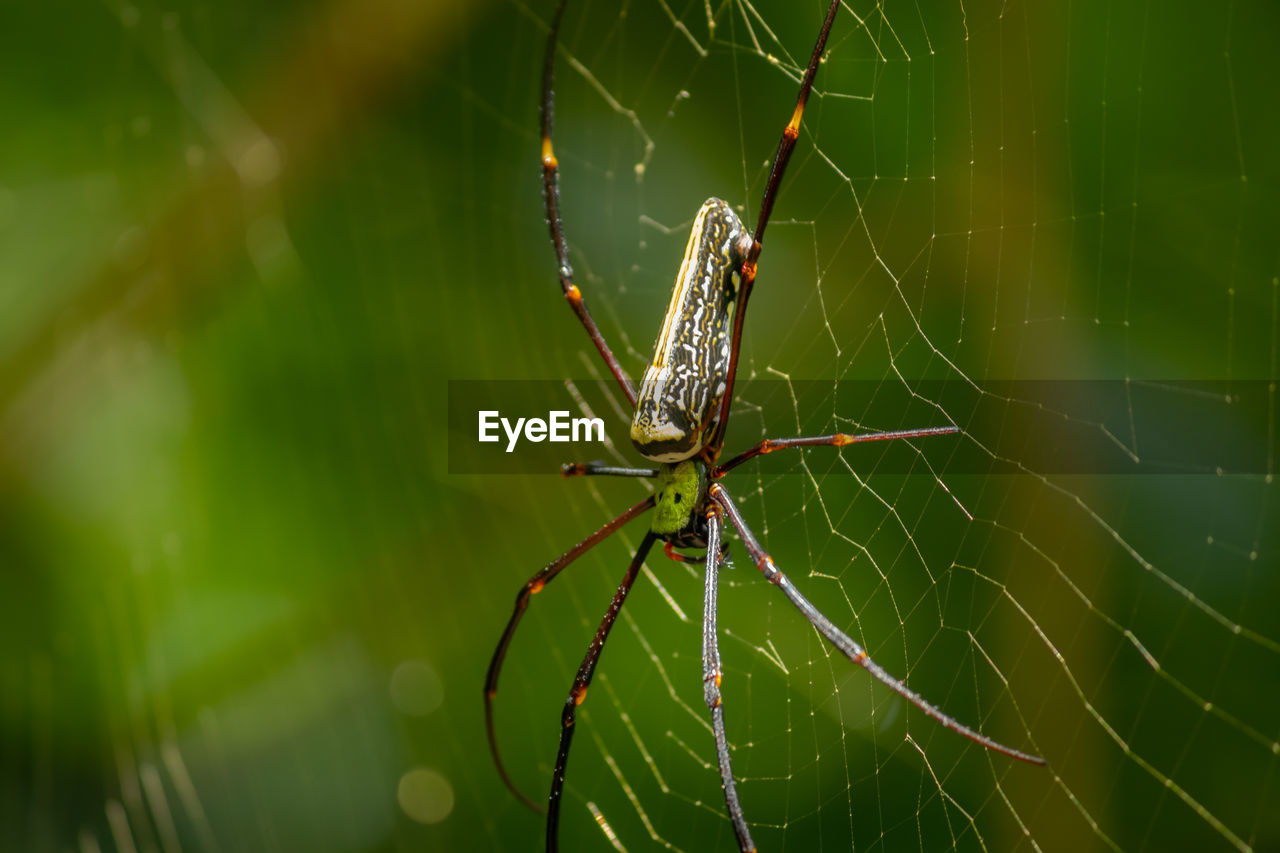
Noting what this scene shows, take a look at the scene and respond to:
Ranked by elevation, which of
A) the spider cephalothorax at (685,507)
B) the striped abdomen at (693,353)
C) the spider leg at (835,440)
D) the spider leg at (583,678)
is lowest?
the spider leg at (583,678)

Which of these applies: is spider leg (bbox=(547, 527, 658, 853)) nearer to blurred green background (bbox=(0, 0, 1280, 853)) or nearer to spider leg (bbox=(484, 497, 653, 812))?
spider leg (bbox=(484, 497, 653, 812))

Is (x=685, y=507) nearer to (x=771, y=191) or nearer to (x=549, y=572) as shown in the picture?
(x=549, y=572)

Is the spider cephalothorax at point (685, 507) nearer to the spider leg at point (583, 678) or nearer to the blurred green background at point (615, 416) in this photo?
the spider leg at point (583, 678)

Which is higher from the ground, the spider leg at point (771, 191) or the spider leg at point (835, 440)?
the spider leg at point (771, 191)

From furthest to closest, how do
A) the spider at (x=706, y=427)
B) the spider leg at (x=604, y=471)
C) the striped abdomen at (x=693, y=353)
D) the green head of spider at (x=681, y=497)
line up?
the spider leg at (x=604, y=471) → the green head of spider at (x=681, y=497) → the striped abdomen at (x=693, y=353) → the spider at (x=706, y=427)

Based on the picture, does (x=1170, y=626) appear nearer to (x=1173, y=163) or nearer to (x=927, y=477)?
(x=927, y=477)

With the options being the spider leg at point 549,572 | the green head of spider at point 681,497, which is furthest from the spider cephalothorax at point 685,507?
the spider leg at point 549,572
